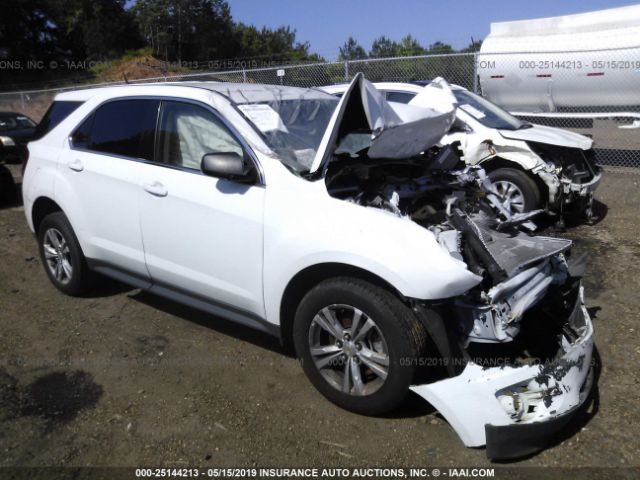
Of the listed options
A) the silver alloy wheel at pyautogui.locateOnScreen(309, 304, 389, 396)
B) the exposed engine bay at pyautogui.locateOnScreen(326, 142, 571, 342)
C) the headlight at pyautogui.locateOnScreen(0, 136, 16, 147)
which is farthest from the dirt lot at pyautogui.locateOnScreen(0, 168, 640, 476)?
the headlight at pyautogui.locateOnScreen(0, 136, 16, 147)

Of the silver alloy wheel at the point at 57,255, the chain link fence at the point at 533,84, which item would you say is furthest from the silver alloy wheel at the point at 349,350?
the chain link fence at the point at 533,84

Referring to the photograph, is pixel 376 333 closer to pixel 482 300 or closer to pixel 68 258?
pixel 482 300

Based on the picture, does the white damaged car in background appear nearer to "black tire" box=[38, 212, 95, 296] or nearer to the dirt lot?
the dirt lot

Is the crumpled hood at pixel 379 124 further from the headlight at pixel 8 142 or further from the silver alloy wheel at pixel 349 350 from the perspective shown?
the headlight at pixel 8 142

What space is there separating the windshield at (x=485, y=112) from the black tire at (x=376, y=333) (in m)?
4.84

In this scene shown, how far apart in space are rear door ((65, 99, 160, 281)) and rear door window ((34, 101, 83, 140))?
12.6 inches

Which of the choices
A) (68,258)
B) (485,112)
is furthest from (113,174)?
(485,112)

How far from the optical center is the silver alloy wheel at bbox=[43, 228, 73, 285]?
4602 mm

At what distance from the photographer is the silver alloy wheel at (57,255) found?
460 centimetres

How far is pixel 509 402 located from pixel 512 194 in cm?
451

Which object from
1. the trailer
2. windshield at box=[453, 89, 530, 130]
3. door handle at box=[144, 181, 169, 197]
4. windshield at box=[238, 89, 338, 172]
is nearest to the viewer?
windshield at box=[238, 89, 338, 172]

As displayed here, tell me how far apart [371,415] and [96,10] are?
49.1 metres

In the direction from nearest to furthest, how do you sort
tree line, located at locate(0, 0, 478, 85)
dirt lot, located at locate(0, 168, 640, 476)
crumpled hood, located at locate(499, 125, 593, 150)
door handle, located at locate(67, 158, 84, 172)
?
dirt lot, located at locate(0, 168, 640, 476) < door handle, located at locate(67, 158, 84, 172) < crumpled hood, located at locate(499, 125, 593, 150) < tree line, located at locate(0, 0, 478, 85)

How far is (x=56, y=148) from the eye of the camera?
4.47m
